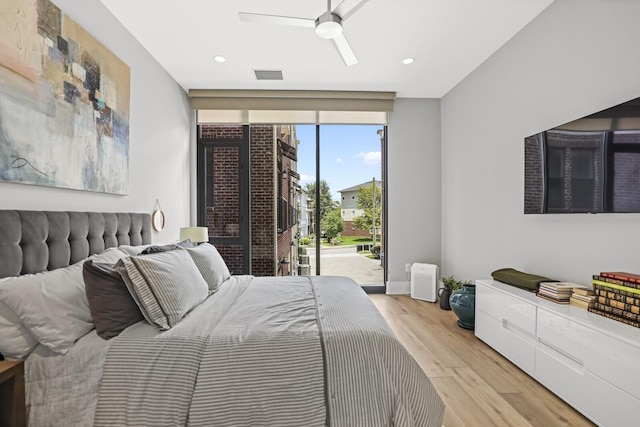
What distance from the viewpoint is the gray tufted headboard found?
5.14ft

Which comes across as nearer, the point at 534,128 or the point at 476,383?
the point at 476,383

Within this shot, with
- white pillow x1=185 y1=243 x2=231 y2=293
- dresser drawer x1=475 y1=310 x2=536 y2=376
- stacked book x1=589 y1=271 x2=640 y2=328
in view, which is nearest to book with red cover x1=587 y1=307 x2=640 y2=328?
stacked book x1=589 y1=271 x2=640 y2=328

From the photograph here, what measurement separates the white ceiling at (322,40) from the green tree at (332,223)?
5.87 ft

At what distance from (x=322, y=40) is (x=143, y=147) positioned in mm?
1996

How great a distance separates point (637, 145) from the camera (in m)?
1.77

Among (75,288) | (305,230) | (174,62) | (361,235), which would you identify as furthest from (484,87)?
(75,288)

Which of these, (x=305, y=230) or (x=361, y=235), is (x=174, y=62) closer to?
(x=305, y=230)

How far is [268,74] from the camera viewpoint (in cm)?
377

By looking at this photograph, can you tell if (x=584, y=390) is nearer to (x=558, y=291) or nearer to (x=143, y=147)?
(x=558, y=291)

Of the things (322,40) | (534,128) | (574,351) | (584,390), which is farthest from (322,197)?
(584,390)

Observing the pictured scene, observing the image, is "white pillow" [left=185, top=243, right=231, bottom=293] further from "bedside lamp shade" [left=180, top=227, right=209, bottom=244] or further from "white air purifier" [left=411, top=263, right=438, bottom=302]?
"white air purifier" [left=411, top=263, right=438, bottom=302]

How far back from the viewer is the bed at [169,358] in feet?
4.48

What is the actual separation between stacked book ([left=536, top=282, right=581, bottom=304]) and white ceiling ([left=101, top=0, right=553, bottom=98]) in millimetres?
2151

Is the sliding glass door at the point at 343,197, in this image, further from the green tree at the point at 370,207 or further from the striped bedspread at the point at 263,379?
the striped bedspread at the point at 263,379
